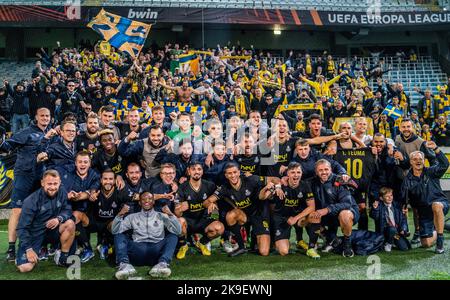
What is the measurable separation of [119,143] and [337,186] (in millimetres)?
3050

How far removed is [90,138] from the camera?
19.7ft

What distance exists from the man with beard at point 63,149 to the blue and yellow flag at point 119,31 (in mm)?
5597

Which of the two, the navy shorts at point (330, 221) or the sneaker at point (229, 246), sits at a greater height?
the navy shorts at point (330, 221)

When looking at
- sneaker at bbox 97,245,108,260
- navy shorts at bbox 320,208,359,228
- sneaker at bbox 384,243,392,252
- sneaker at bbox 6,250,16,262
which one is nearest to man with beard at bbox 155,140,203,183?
sneaker at bbox 97,245,108,260

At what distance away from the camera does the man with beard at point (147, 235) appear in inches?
191

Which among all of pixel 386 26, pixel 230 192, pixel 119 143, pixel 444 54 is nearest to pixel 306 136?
pixel 230 192

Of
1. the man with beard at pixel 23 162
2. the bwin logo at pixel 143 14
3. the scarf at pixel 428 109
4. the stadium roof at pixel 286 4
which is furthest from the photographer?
the stadium roof at pixel 286 4

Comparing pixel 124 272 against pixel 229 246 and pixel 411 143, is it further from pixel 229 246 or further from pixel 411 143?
pixel 411 143

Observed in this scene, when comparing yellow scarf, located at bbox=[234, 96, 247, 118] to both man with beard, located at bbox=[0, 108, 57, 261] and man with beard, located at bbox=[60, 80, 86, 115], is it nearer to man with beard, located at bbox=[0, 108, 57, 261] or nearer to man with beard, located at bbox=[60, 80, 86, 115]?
man with beard, located at bbox=[60, 80, 86, 115]

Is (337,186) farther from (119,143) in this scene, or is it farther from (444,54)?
(444,54)

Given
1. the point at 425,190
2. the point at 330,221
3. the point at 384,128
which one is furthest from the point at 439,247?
the point at 384,128

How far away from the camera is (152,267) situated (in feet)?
16.1

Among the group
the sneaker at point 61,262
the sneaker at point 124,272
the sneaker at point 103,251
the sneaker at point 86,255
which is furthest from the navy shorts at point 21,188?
the sneaker at point 124,272

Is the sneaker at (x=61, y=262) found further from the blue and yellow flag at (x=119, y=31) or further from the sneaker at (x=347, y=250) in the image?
the blue and yellow flag at (x=119, y=31)
